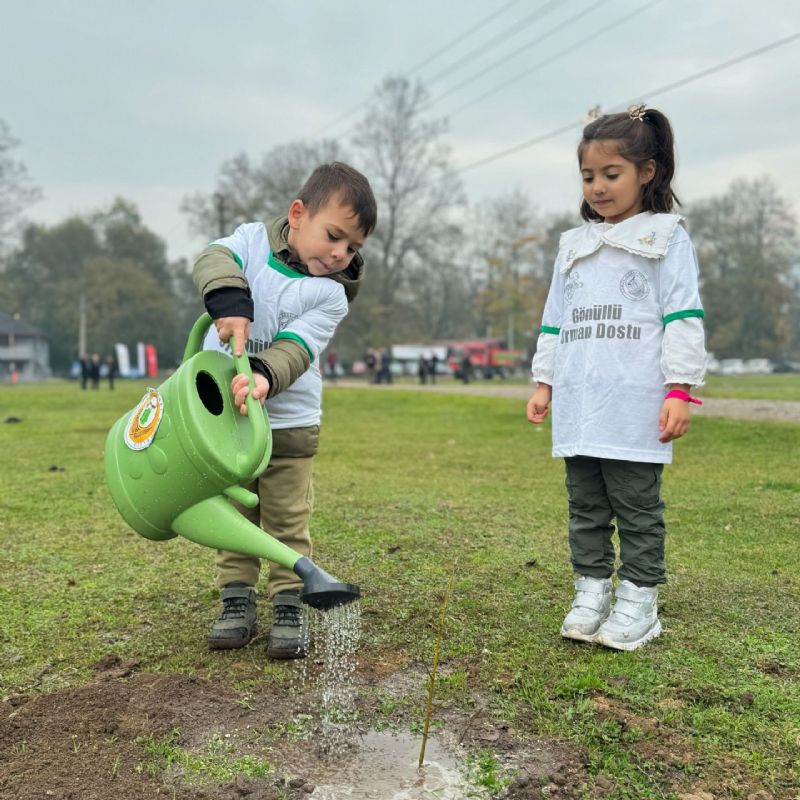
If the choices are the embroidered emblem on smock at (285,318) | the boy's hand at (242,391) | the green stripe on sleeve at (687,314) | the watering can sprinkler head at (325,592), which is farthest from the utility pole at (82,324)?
the watering can sprinkler head at (325,592)

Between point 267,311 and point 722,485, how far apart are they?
4105 mm

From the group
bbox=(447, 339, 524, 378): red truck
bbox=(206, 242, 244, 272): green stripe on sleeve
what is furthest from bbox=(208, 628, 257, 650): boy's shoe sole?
bbox=(447, 339, 524, 378): red truck

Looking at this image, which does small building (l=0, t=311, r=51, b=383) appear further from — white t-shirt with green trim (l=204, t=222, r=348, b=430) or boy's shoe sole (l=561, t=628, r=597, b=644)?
boy's shoe sole (l=561, t=628, r=597, b=644)

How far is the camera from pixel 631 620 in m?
2.46

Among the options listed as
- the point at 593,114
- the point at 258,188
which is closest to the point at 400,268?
the point at 258,188

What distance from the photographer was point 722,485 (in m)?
5.55

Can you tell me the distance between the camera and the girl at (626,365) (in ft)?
7.99

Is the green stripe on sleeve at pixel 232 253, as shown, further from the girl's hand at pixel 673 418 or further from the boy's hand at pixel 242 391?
the girl's hand at pixel 673 418

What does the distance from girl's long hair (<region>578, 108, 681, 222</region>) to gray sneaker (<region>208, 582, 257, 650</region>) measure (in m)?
1.71

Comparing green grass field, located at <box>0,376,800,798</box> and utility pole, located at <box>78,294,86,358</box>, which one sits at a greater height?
utility pole, located at <box>78,294,86,358</box>

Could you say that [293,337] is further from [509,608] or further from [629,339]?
[509,608]

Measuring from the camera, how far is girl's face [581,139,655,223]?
8.14 feet

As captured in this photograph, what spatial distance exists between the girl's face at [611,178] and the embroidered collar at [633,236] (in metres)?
0.06

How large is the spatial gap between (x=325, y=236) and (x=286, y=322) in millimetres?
282
